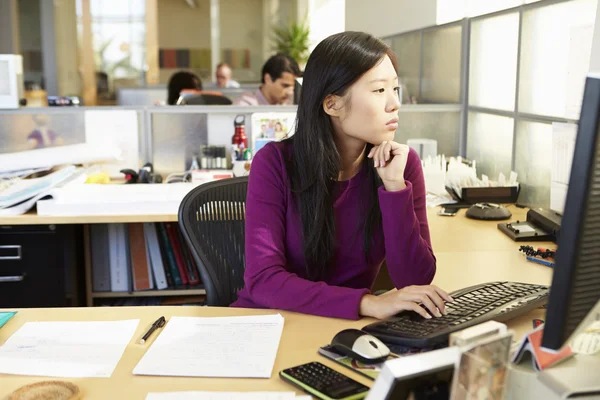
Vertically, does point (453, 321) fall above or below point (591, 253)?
below

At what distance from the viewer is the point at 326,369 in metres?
1.12

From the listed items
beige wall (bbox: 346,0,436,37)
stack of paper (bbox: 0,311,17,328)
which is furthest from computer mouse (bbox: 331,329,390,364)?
beige wall (bbox: 346,0,436,37)

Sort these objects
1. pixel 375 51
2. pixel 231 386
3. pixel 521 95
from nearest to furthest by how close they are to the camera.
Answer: pixel 231 386
pixel 375 51
pixel 521 95

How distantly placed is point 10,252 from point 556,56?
6.44 ft

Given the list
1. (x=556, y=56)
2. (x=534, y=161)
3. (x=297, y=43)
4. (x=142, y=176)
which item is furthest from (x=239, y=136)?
(x=297, y=43)

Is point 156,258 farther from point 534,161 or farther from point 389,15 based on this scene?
point 389,15

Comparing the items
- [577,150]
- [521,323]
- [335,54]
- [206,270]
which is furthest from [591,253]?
[206,270]

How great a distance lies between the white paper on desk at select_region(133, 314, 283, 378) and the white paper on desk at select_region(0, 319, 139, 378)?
66mm

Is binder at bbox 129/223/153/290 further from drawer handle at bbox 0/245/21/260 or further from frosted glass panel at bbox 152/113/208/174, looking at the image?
drawer handle at bbox 0/245/21/260

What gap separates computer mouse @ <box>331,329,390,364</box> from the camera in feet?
3.68

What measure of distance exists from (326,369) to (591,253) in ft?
1.65

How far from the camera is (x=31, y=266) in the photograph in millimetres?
2578

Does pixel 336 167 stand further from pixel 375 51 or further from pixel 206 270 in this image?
pixel 206 270

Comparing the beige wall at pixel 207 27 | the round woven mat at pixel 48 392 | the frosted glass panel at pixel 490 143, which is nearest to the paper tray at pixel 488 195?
the frosted glass panel at pixel 490 143
